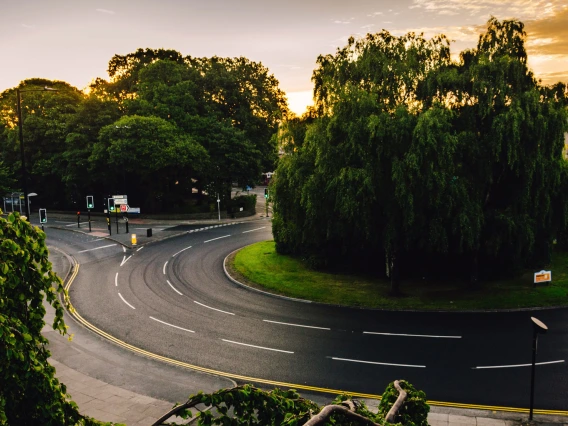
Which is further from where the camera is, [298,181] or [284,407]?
[298,181]

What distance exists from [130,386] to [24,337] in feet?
35.3

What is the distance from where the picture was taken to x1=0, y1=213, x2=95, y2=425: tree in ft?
18.3

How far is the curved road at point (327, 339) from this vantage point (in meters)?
15.2

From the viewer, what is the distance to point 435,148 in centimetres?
2030

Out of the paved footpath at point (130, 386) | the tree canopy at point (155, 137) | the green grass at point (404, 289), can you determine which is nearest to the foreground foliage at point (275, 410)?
the paved footpath at point (130, 386)

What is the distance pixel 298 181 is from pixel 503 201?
10.6 meters

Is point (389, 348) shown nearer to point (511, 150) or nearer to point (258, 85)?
point (511, 150)

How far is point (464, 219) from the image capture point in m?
21.1

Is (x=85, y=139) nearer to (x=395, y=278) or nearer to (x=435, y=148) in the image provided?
(x=395, y=278)

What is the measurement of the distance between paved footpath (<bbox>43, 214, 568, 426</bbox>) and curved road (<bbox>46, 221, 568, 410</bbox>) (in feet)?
2.87

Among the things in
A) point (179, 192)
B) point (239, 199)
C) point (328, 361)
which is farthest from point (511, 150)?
point (179, 192)

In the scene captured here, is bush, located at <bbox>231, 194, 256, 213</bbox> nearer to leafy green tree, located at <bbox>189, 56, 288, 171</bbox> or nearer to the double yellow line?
leafy green tree, located at <bbox>189, 56, 288, 171</bbox>

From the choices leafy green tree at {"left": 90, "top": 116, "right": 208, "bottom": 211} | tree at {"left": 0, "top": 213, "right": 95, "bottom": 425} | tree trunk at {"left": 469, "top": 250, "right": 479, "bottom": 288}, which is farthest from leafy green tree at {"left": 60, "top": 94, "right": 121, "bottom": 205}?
tree at {"left": 0, "top": 213, "right": 95, "bottom": 425}

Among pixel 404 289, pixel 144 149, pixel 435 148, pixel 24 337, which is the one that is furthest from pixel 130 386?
pixel 144 149
